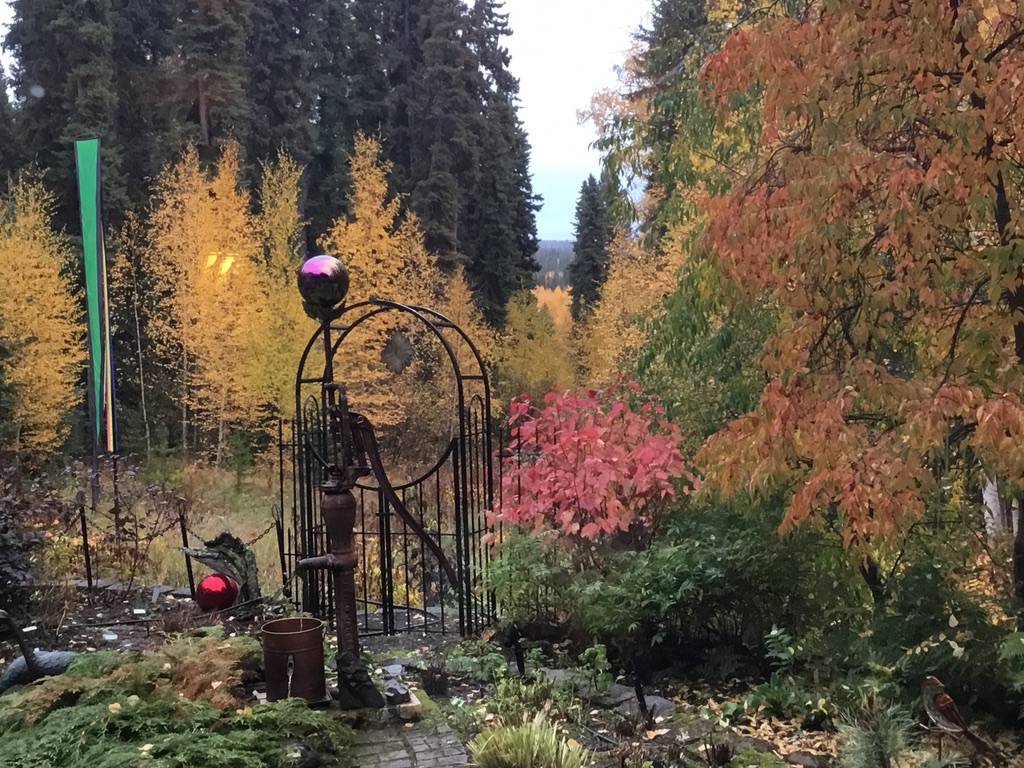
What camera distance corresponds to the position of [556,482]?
527cm

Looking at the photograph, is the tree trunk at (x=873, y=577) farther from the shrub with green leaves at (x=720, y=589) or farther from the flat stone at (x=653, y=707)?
the flat stone at (x=653, y=707)

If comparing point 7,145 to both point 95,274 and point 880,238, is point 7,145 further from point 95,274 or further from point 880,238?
point 880,238

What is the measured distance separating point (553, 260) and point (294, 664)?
45884 millimetres

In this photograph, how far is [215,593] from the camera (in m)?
3.61

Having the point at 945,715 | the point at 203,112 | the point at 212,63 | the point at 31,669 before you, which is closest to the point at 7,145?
the point at 203,112

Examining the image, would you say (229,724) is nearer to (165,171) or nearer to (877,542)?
(877,542)

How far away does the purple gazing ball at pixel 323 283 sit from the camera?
11.4ft

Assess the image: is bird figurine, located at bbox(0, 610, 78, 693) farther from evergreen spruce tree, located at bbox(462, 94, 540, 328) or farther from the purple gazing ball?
evergreen spruce tree, located at bbox(462, 94, 540, 328)

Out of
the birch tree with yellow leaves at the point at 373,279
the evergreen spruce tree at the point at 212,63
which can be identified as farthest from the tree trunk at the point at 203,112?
the birch tree with yellow leaves at the point at 373,279

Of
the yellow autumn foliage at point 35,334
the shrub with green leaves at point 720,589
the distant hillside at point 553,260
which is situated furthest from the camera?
the distant hillside at point 553,260

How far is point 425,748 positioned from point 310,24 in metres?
21.6

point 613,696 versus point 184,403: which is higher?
point 184,403

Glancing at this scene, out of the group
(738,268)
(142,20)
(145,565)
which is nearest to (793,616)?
(738,268)

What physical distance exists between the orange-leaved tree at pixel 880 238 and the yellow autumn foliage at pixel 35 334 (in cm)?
1290
